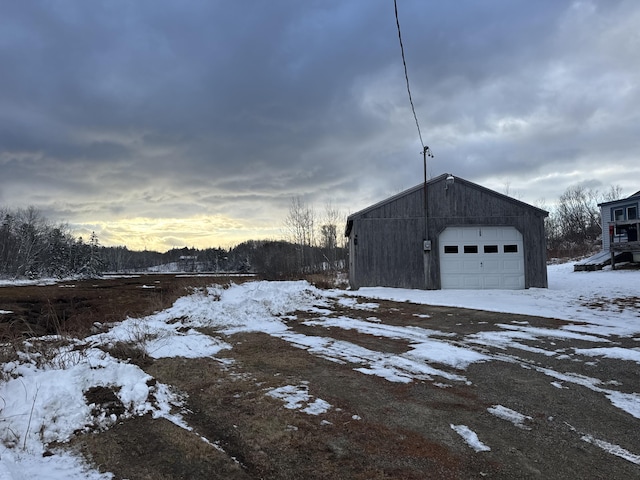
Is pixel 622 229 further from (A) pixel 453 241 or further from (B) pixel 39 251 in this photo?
(B) pixel 39 251

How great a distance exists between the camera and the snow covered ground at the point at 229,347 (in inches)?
136

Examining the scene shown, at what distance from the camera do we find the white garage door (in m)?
16.6

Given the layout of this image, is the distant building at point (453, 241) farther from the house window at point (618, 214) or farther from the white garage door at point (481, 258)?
the house window at point (618, 214)

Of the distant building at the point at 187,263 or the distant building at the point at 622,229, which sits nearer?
the distant building at the point at 622,229

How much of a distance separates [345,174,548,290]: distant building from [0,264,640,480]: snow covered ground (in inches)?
113

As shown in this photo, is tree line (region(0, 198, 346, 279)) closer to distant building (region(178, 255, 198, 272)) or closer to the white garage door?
the white garage door

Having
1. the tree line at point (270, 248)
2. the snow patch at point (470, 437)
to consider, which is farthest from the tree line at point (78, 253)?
the snow patch at point (470, 437)

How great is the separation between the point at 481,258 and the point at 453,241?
4.36 feet

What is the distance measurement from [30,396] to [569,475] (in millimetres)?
4755

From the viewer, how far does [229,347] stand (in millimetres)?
7141

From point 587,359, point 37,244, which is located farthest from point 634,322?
point 37,244

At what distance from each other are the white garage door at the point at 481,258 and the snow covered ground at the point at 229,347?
2.75 metres

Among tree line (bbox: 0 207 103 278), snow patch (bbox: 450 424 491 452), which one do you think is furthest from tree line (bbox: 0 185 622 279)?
snow patch (bbox: 450 424 491 452)

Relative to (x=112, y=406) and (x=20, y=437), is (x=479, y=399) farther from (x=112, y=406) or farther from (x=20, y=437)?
(x=20, y=437)
